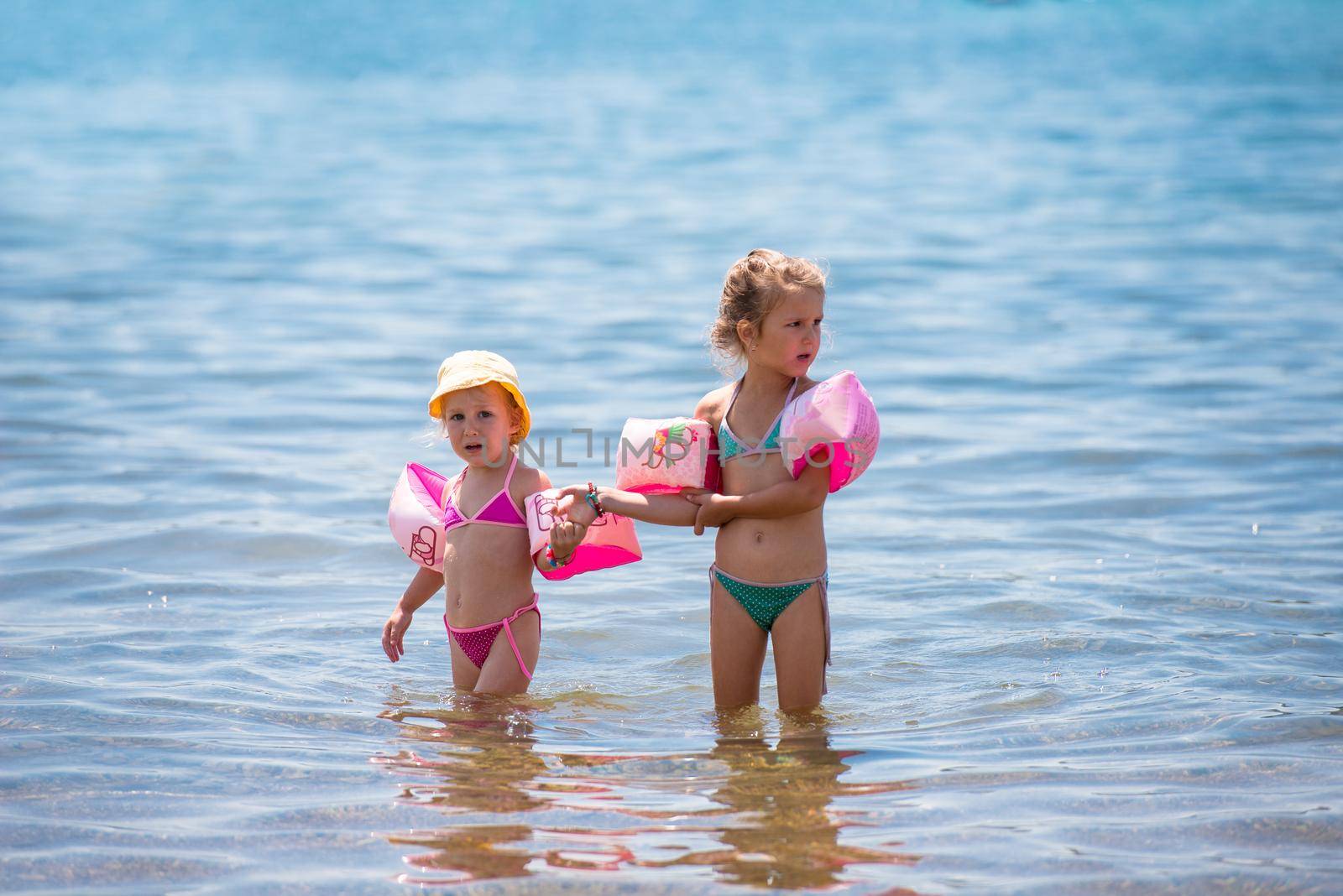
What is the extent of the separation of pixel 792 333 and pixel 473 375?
3.60 ft

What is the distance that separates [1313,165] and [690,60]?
1252 inches

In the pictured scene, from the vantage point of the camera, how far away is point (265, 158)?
28.5m

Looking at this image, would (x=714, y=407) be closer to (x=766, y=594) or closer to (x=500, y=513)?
(x=766, y=594)

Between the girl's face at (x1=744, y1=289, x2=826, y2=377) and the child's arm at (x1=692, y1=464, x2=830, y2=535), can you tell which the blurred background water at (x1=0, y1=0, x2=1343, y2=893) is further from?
the girl's face at (x1=744, y1=289, x2=826, y2=377)

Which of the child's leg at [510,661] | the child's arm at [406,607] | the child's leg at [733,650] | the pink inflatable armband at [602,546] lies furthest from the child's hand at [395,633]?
the child's leg at [733,650]

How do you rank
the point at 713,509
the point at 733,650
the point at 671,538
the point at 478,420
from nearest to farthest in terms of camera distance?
the point at 713,509 < the point at 733,650 < the point at 478,420 < the point at 671,538

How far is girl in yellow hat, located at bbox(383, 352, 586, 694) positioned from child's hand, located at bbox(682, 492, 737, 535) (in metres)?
0.59

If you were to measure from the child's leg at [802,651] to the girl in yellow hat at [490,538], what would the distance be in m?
0.88

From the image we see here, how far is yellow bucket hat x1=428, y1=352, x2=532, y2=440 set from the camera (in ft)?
16.3

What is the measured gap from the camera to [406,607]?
5.36 m

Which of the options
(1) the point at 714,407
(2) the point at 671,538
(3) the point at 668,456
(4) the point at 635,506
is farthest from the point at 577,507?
(2) the point at 671,538

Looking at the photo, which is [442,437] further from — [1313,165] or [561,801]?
[1313,165]

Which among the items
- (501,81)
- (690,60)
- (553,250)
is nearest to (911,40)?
(690,60)

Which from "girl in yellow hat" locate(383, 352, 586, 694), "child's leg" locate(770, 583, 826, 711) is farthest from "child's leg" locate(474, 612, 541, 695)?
"child's leg" locate(770, 583, 826, 711)
